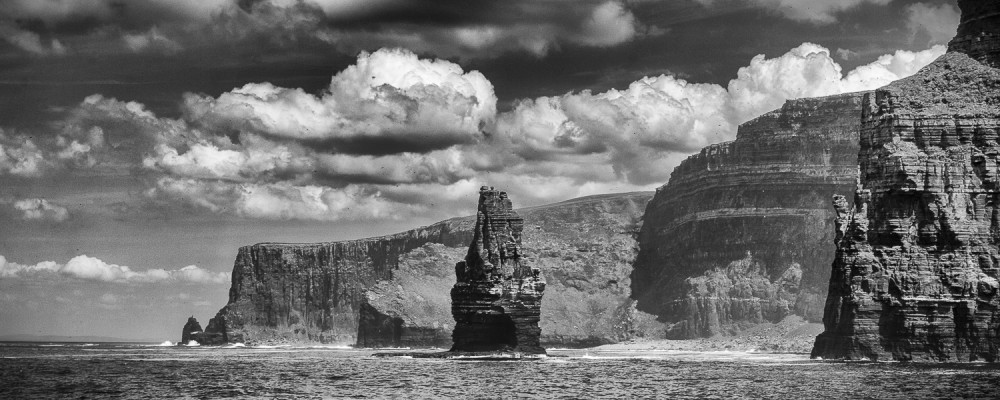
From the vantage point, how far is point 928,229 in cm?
13412

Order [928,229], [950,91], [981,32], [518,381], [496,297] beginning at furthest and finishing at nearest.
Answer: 1. [496,297]
2. [981,32]
3. [950,91]
4. [928,229]
5. [518,381]

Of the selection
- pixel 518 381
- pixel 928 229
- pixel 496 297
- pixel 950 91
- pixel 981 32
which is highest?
pixel 981 32

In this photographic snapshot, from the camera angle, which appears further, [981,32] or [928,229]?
[981,32]

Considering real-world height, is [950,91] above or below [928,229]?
above

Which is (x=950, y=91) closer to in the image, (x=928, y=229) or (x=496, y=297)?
(x=928, y=229)

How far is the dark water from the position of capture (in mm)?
102562

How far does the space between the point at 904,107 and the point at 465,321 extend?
5115 cm

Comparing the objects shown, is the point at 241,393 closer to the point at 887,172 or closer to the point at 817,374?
the point at 817,374

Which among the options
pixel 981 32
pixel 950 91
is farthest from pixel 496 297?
pixel 981 32

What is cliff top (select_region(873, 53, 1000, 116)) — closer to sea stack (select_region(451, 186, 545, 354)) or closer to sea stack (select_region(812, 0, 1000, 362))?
sea stack (select_region(812, 0, 1000, 362))

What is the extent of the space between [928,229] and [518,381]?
42.2m

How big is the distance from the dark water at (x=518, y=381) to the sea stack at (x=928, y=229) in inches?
211

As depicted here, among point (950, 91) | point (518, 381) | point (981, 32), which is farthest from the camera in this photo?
point (981, 32)

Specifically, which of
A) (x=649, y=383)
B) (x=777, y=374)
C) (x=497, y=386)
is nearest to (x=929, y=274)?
(x=777, y=374)
